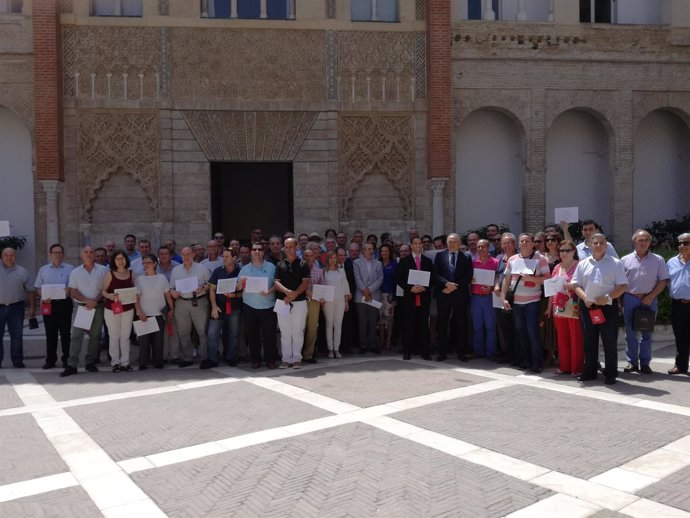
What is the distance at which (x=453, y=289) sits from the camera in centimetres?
870

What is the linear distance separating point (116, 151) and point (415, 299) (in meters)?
9.54

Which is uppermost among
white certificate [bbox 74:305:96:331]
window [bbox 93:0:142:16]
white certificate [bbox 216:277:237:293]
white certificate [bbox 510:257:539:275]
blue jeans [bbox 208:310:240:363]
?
window [bbox 93:0:142:16]

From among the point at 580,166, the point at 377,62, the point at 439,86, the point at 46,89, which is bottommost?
the point at 580,166

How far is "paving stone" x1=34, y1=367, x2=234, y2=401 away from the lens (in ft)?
23.6

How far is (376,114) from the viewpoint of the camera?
50.0 feet

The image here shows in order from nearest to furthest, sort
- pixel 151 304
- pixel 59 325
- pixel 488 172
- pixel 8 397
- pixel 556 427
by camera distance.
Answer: pixel 556 427 → pixel 8 397 → pixel 151 304 → pixel 59 325 → pixel 488 172

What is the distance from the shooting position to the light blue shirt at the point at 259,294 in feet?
27.5

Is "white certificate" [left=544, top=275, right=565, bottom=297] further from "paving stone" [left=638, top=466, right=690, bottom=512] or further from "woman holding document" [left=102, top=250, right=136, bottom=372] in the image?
"woman holding document" [left=102, top=250, right=136, bottom=372]

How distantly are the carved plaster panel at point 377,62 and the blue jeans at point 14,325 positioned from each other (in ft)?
31.2

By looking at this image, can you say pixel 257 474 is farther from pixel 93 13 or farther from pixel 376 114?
pixel 93 13

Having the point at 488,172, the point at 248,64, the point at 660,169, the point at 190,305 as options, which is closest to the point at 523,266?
the point at 190,305

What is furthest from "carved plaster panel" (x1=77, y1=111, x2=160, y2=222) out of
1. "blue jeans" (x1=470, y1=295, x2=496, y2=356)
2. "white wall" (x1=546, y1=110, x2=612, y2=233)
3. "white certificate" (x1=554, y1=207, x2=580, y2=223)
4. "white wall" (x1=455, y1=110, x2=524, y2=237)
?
"white wall" (x1=546, y1=110, x2=612, y2=233)

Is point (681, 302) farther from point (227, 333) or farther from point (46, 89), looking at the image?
point (46, 89)

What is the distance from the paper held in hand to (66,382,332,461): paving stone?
5.96 ft
